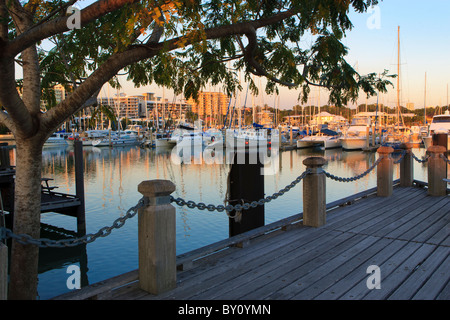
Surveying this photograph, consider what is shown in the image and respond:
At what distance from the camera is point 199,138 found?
70.4m

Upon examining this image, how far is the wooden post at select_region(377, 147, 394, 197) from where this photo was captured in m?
10.4

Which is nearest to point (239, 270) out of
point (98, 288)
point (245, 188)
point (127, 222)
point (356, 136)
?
point (98, 288)

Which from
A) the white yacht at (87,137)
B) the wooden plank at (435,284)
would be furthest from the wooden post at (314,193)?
the white yacht at (87,137)

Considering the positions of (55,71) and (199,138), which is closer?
(55,71)

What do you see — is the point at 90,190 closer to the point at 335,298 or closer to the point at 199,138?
the point at 335,298

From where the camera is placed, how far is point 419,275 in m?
4.92

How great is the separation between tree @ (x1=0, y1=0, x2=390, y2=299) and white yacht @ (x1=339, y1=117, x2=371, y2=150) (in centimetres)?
4611

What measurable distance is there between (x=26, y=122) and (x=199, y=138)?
65.5 meters

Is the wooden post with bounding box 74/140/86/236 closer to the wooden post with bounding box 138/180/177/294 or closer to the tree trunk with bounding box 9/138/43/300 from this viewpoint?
the tree trunk with bounding box 9/138/43/300

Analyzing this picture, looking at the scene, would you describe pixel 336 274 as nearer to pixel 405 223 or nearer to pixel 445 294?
pixel 445 294

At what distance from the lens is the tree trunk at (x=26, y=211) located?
546 cm
